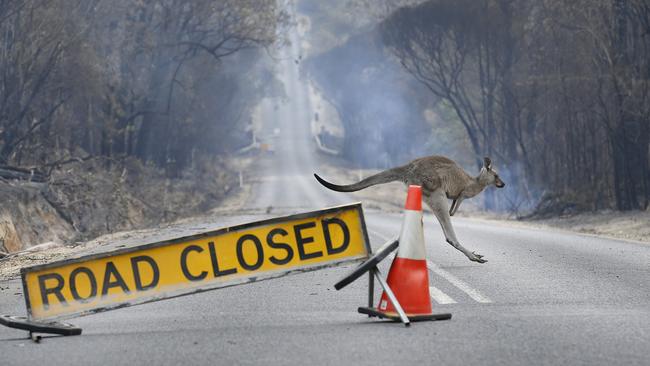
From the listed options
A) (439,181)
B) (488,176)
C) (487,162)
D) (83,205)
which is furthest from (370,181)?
(83,205)

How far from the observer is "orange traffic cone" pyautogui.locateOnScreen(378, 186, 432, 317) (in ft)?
26.2

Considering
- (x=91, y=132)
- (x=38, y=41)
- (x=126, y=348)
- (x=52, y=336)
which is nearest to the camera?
(x=126, y=348)

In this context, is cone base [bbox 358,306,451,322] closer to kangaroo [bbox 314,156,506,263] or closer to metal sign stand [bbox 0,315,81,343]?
metal sign stand [bbox 0,315,81,343]

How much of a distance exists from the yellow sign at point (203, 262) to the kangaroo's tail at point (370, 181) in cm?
111

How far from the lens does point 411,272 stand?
804 cm

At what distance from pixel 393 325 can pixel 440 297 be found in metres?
1.89

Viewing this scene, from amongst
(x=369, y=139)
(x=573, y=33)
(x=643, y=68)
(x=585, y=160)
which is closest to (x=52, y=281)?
(x=643, y=68)

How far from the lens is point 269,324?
817 cm

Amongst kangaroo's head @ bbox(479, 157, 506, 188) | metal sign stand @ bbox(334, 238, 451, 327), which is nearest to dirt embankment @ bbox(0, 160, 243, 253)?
kangaroo's head @ bbox(479, 157, 506, 188)

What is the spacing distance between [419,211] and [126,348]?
2408 mm

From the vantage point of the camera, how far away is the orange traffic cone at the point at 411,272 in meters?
8.00

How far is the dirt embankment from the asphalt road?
9.91m

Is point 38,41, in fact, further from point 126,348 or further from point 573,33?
point 126,348

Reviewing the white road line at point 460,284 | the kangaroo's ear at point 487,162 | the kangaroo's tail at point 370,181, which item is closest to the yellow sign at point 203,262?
the kangaroo's tail at point 370,181
